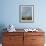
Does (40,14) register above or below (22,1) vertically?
below

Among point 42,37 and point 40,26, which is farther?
point 40,26

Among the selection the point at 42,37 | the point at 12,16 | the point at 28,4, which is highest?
the point at 28,4

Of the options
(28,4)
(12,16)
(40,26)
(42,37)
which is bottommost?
(42,37)

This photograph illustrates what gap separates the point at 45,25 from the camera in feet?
13.4

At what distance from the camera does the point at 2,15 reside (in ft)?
13.3

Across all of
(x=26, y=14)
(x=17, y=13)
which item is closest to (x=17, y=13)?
(x=17, y=13)

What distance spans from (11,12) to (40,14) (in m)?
0.95

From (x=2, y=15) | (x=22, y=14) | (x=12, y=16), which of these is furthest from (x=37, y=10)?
(x=2, y=15)

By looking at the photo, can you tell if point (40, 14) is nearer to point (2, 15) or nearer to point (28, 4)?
point (28, 4)

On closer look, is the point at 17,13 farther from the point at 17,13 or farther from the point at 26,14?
the point at 26,14

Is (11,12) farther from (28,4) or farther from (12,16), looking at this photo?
(28,4)

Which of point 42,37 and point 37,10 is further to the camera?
point 37,10

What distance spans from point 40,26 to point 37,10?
1.75 feet

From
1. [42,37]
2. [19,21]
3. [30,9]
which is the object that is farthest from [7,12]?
[42,37]
